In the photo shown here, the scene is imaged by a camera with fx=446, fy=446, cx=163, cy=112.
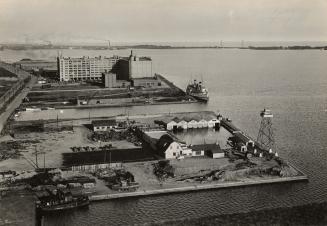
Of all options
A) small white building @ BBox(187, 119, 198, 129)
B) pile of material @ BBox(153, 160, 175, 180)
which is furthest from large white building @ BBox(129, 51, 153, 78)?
pile of material @ BBox(153, 160, 175, 180)

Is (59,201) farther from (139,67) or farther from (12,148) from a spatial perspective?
(139,67)

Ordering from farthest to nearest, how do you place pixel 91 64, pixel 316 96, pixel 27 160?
pixel 91 64 → pixel 316 96 → pixel 27 160

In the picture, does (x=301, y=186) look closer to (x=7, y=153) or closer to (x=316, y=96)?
(x=7, y=153)

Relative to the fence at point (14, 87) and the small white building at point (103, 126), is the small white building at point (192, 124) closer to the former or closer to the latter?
the small white building at point (103, 126)

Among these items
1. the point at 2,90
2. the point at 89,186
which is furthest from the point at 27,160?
the point at 2,90

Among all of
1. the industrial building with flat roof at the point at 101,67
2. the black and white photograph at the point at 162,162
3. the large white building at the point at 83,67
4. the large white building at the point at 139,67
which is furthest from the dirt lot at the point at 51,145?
the large white building at the point at 83,67

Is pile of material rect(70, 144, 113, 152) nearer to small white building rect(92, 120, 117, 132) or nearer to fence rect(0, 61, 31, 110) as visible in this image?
small white building rect(92, 120, 117, 132)

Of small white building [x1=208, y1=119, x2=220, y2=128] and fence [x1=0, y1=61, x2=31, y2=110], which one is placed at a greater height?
fence [x1=0, y1=61, x2=31, y2=110]
